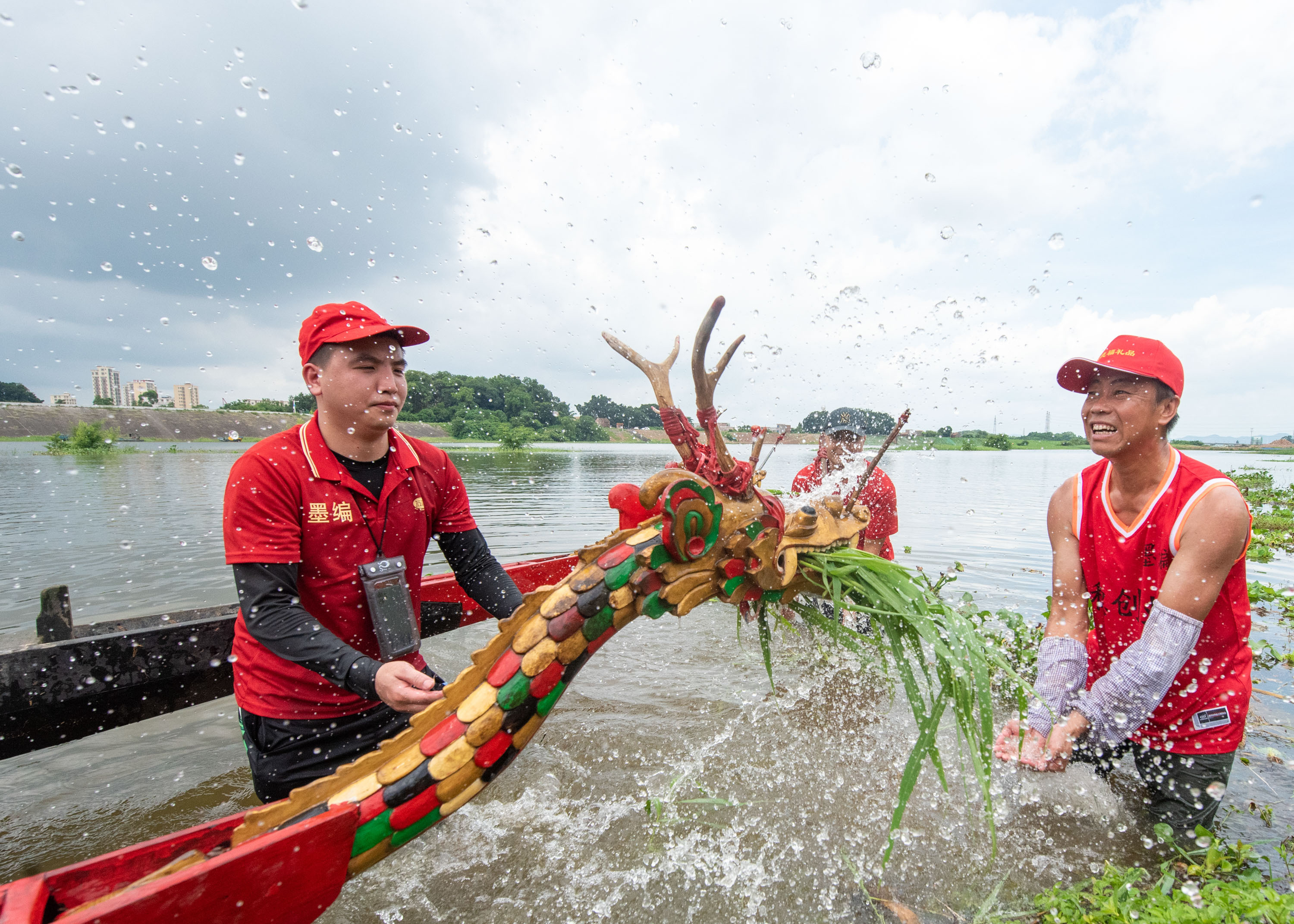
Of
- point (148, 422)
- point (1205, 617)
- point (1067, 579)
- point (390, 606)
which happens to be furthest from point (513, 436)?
point (1205, 617)

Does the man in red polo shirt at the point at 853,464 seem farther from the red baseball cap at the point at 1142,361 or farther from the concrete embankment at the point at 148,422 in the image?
the concrete embankment at the point at 148,422

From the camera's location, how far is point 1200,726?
2.55m

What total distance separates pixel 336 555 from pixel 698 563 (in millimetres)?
1432

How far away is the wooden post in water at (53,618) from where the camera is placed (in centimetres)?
321

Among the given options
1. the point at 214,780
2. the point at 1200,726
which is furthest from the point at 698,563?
the point at 214,780

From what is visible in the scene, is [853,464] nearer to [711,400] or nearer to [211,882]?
[711,400]

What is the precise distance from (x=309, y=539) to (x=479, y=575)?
86 cm

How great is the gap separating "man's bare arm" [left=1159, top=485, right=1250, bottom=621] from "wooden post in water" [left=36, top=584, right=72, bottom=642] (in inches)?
218

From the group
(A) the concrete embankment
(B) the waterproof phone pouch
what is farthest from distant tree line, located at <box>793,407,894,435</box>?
(A) the concrete embankment

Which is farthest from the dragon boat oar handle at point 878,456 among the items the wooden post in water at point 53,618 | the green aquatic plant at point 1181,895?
the wooden post in water at point 53,618

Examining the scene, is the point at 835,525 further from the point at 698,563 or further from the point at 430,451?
the point at 430,451

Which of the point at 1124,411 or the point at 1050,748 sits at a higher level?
the point at 1124,411

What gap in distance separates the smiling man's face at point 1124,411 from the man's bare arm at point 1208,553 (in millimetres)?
368

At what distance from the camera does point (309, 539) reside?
2.21m
